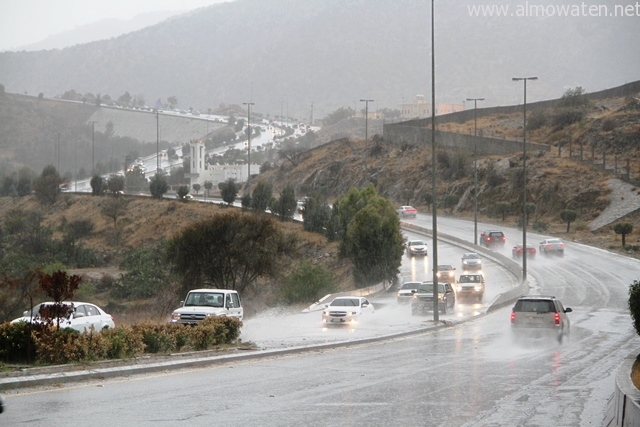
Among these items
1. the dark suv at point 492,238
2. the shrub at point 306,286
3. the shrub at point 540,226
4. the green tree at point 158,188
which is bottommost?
the shrub at point 306,286

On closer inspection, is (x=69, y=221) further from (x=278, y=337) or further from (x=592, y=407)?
(x=592, y=407)

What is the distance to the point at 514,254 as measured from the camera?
246 feet

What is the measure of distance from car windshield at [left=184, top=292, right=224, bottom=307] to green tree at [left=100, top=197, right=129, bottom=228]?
76.7m

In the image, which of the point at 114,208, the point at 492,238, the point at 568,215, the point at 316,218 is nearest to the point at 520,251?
the point at 492,238

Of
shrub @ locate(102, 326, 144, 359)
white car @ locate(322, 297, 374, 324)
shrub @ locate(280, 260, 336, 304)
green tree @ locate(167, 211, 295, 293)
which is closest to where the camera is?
shrub @ locate(102, 326, 144, 359)

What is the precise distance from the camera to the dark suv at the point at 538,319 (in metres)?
30.0

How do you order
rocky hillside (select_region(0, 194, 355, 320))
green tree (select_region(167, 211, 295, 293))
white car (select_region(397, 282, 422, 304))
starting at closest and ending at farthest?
white car (select_region(397, 282, 422, 304))
green tree (select_region(167, 211, 295, 293))
rocky hillside (select_region(0, 194, 355, 320))

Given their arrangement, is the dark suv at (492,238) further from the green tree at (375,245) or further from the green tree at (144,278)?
the green tree at (144,278)

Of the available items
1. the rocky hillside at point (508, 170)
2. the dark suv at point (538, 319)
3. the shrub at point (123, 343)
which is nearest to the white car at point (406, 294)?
the dark suv at point (538, 319)

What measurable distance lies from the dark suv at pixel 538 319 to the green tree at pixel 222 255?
33.4m

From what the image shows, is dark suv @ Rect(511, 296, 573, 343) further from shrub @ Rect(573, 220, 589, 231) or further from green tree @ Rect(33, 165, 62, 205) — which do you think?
green tree @ Rect(33, 165, 62, 205)

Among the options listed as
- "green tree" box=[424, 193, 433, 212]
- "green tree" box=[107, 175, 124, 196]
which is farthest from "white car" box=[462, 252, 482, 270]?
"green tree" box=[107, 175, 124, 196]

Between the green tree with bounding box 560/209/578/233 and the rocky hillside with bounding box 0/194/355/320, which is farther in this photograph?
the green tree with bounding box 560/209/578/233

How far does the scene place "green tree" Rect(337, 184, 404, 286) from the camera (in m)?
Result: 66.6
